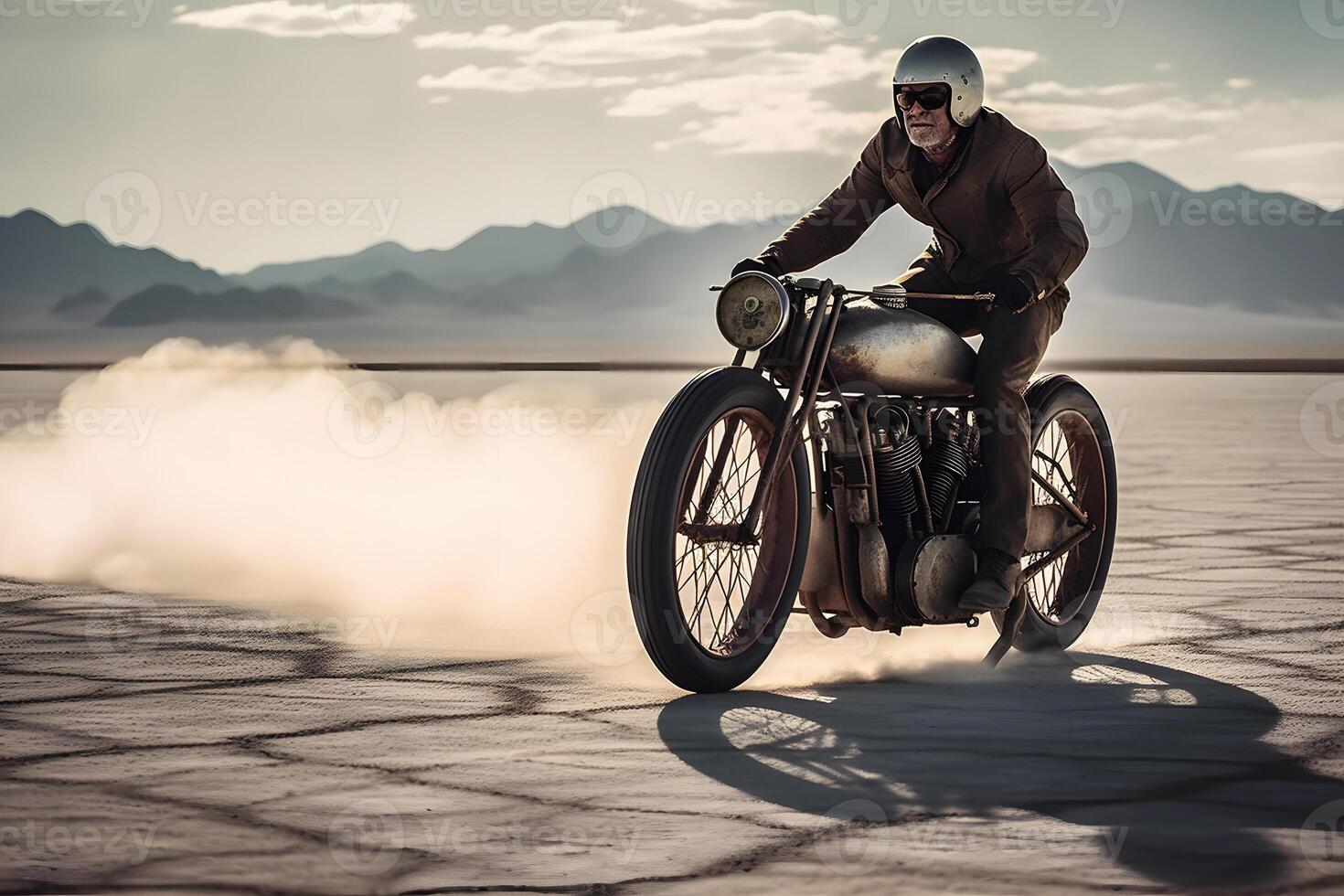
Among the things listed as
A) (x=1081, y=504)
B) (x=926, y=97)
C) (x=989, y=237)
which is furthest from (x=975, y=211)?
(x=1081, y=504)

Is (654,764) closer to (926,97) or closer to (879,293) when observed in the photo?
(879,293)

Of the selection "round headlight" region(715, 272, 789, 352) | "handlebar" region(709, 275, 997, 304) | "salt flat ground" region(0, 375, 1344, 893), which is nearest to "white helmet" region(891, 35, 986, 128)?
"handlebar" region(709, 275, 997, 304)

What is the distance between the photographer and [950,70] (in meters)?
6.29

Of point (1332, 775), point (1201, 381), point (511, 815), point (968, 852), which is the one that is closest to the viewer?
point (968, 852)

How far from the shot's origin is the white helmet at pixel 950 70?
6.29 meters

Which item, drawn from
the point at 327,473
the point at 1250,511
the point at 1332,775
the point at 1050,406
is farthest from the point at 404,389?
the point at 1332,775

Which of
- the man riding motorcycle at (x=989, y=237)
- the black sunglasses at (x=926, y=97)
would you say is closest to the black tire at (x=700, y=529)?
the man riding motorcycle at (x=989, y=237)

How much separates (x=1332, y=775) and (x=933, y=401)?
2.11 meters

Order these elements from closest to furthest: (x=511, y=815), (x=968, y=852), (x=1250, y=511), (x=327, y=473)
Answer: (x=968, y=852)
(x=511, y=815)
(x=1250, y=511)
(x=327, y=473)

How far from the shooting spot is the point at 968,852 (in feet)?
13.0

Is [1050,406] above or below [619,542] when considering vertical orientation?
above

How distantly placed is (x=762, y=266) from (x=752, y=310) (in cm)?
51

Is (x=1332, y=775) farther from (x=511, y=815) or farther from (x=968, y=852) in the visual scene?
(x=511, y=815)

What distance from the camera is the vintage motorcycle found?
563 centimetres
